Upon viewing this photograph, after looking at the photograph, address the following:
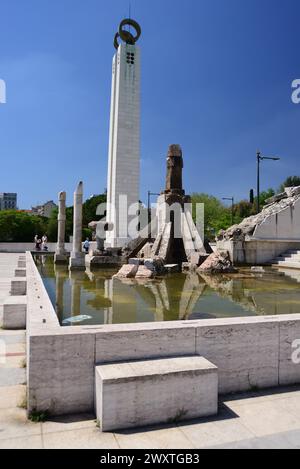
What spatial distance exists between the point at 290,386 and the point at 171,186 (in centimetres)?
1407

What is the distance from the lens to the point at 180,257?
16375 mm

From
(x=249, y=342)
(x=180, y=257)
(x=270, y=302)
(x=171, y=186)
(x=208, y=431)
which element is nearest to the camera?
(x=208, y=431)

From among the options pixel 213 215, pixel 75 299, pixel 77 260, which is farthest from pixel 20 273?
pixel 213 215

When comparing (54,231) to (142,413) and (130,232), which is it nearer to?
(130,232)

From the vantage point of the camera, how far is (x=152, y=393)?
10.8 ft

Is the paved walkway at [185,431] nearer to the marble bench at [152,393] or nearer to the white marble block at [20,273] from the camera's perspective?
the marble bench at [152,393]

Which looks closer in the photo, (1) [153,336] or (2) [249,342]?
(1) [153,336]

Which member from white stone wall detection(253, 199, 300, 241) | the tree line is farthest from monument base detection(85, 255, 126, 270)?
the tree line

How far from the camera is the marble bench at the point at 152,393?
317cm

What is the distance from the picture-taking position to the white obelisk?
31828 mm

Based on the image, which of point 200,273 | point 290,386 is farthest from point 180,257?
point 290,386

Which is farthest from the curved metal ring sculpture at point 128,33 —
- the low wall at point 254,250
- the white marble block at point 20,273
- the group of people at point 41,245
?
the white marble block at point 20,273

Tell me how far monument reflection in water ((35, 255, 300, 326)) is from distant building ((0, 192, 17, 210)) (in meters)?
138

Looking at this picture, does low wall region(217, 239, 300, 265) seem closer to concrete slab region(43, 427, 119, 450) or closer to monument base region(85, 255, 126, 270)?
monument base region(85, 255, 126, 270)
